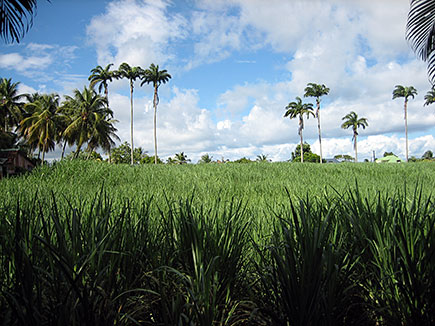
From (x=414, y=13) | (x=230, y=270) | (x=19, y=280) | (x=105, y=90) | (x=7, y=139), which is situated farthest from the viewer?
(x=105, y=90)

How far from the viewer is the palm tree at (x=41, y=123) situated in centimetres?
2932

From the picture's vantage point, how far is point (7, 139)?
2589 centimetres

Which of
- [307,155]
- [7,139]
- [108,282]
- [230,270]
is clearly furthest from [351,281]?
[307,155]

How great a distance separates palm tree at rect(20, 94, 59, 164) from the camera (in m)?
29.3

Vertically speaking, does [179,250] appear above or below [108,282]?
above

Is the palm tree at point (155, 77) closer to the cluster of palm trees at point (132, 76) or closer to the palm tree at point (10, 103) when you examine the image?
the cluster of palm trees at point (132, 76)

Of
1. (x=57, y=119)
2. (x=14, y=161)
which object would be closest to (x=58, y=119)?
(x=57, y=119)

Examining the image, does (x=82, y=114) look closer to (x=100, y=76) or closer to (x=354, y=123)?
(x=100, y=76)

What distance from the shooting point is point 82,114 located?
98.9 feet

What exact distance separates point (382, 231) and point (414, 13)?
12.7ft

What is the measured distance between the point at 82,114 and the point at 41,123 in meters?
3.87

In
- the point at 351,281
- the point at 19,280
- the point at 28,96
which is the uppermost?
the point at 28,96

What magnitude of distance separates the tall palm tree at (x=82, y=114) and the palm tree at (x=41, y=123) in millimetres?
1466

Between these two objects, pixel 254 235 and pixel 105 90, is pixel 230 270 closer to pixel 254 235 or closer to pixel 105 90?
pixel 254 235
